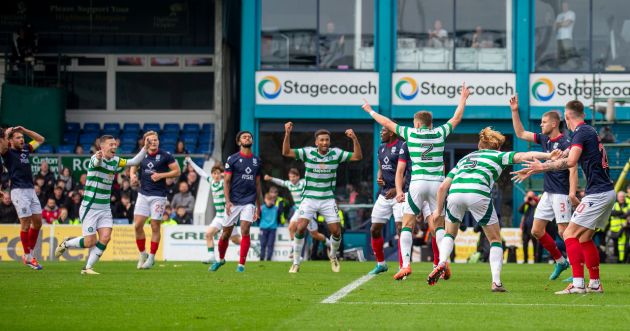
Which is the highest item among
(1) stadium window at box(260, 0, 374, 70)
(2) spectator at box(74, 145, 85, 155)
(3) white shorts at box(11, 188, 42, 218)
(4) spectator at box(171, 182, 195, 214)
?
(1) stadium window at box(260, 0, 374, 70)

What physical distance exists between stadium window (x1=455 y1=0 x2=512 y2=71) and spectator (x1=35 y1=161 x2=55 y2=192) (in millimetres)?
11591

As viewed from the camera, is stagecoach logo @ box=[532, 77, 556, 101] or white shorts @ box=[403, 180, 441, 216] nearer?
white shorts @ box=[403, 180, 441, 216]

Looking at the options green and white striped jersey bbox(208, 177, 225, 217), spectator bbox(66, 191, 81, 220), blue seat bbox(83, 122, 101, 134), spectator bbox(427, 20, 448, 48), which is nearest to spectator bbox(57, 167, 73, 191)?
spectator bbox(66, 191, 81, 220)

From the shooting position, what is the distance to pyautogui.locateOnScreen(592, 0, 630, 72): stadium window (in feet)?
106

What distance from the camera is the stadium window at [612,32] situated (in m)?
32.3

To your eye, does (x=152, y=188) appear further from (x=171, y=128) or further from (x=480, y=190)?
(x=171, y=128)

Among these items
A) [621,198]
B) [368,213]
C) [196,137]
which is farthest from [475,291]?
[196,137]

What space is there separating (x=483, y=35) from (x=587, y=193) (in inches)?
806

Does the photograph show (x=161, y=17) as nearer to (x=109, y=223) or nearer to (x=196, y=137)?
(x=196, y=137)

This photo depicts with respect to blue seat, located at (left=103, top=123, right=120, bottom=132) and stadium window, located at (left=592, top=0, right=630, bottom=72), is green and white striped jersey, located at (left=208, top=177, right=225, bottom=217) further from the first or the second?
stadium window, located at (left=592, top=0, right=630, bottom=72)

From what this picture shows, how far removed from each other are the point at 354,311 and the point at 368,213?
788 inches

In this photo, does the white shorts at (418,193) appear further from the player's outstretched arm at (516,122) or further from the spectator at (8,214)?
the spectator at (8,214)

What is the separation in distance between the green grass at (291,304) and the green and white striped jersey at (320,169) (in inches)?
77.7

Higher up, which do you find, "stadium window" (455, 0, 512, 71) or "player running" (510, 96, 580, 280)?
"stadium window" (455, 0, 512, 71)
